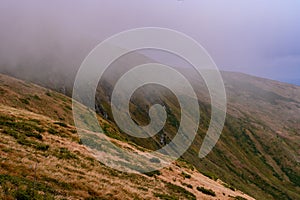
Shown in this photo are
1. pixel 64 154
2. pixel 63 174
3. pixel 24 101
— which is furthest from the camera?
pixel 24 101

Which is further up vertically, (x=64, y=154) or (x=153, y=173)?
(x=64, y=154)

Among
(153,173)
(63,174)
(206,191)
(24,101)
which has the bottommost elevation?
(24,101)

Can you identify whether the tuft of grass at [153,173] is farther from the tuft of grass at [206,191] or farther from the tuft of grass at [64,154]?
the tuft of grass at [64,154]

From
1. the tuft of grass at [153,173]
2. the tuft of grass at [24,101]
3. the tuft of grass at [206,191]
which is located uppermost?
the tuft of grass at [206,191]

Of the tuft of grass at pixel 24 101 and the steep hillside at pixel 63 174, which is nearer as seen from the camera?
the steep hillside at pixel 63 174

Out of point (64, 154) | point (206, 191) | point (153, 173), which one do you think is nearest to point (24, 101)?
point (64, 154)

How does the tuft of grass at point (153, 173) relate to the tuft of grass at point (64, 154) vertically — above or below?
below

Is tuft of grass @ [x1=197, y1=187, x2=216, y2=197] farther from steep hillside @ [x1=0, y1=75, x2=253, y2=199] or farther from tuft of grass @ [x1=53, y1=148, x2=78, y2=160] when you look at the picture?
tuft of grass @ [x1=53, y1=148, x2=78, y2=160]

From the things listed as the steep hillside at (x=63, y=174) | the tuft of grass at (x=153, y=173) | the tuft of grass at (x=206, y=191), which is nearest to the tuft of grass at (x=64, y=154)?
the steep hillside at (x=63, y=174)

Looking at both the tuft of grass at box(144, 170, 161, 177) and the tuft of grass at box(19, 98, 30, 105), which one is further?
the tuft of grass at box(19, 98, 30, 105)

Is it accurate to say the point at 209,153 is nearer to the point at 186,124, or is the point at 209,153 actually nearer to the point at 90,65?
the point at 186,124

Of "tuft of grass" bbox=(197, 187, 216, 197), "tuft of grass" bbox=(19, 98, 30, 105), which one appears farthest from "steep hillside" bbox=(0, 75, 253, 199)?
"tuft of grass" bbox=(19, 98, 30, 105)

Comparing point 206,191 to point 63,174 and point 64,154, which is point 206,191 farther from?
point 63,174

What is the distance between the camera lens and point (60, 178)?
18.2 metres
